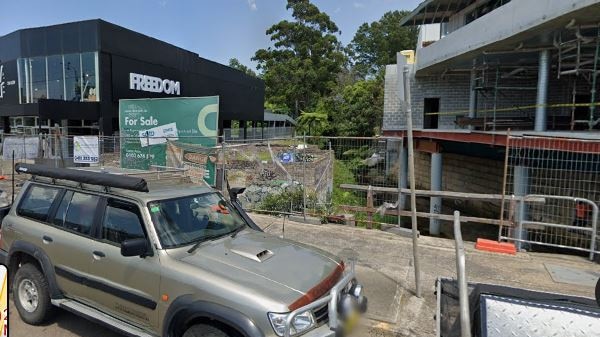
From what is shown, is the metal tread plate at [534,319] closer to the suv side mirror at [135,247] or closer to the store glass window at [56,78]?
the suv side mirror at [135,247]

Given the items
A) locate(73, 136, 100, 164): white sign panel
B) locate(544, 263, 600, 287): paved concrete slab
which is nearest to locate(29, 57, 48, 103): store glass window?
locate(73, 136, 100, 164): white sign panel

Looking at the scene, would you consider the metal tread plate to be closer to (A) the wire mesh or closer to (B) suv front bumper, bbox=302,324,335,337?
(B) suv front bumper, bbox=302,324,335,337

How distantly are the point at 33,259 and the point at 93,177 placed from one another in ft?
4.52

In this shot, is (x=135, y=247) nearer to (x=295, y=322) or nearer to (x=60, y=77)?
(x=295, y=322)

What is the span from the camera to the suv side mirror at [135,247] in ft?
11.2

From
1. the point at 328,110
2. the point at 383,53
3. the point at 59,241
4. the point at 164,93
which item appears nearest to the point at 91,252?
the point at 59,241

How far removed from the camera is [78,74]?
21375mm

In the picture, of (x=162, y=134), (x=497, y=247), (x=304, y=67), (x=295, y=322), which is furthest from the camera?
(x=304, y=67)

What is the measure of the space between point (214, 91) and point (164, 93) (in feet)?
22.3

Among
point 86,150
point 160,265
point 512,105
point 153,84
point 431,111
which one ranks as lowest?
point 160,265

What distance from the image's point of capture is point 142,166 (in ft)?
43.6

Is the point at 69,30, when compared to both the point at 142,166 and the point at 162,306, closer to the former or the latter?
the point at 142,166

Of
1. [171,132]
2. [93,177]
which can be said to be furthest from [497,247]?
[171,132]

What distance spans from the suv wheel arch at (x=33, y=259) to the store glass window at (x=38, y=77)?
848 inches
